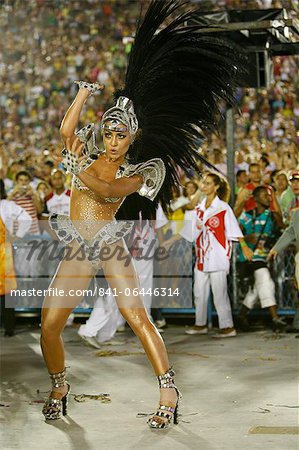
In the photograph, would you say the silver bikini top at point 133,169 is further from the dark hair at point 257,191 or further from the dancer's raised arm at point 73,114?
the dark hair at point 257,191

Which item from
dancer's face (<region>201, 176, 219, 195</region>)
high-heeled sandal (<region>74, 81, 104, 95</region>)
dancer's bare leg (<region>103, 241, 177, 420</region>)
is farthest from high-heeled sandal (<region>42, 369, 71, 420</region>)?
dancer's face (<region>201, 176, 219, 195</region>)

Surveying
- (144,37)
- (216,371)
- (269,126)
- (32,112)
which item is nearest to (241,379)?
(216,371)

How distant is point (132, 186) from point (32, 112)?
15505 mm

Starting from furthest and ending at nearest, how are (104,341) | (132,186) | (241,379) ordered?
1. (104,341)
2. (241,379)
3. (132,186)

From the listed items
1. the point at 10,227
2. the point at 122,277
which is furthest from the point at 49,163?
the point at 122,277

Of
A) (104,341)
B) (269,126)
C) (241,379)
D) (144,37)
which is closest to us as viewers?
(144,37)

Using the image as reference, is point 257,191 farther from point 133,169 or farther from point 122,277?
Result: point 122,277

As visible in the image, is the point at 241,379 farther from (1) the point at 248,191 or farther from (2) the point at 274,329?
(1) the point at 248,191

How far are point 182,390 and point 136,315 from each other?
1327 millimetres

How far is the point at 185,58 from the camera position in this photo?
23.8ft

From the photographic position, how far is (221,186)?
10.8 metres

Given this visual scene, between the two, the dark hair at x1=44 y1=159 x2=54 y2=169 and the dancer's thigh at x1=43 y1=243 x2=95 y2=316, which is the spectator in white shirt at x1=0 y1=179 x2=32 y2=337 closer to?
the dark hair at x1=44 y1=159 x2=54 y2=169

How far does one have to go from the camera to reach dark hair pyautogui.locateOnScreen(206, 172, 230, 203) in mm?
10719

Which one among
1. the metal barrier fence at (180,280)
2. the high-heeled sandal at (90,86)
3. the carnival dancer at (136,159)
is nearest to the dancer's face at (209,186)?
the metal barrier fence at (180,280)
